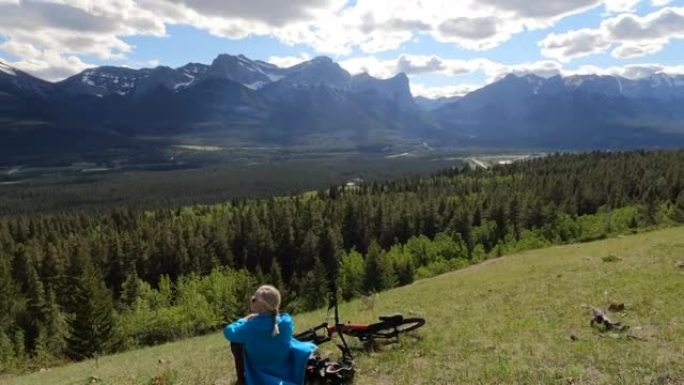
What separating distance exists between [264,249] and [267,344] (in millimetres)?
108640

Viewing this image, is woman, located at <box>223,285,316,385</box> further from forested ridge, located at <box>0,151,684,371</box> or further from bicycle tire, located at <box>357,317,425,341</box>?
forested ridge, located at <box>0,151,684,371</box>

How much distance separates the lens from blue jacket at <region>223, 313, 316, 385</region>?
11.2 meters

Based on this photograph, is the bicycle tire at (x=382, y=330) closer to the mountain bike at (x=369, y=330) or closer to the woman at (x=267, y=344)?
the mountain bike at (x=369, y=330)

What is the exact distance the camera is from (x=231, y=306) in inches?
3263

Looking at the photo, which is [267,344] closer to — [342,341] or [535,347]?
[342,341]

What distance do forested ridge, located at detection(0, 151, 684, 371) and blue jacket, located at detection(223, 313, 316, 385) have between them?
45.1 m

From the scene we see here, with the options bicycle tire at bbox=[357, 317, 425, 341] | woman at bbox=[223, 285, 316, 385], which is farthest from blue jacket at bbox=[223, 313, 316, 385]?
bicycle tire at bbox=[357, 317, 425, 341]

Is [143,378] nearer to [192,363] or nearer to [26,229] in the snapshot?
[192,363]

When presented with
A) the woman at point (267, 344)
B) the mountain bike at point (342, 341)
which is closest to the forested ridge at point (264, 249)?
the mountain bike at point (342, 341)

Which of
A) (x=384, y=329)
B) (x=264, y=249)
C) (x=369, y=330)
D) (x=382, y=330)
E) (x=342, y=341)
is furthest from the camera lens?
(x=264, y=249)

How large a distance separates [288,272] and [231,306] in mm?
37213

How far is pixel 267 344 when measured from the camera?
37.3 feet

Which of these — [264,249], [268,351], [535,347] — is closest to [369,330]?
[535,347]

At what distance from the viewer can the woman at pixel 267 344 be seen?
36.1 ft
